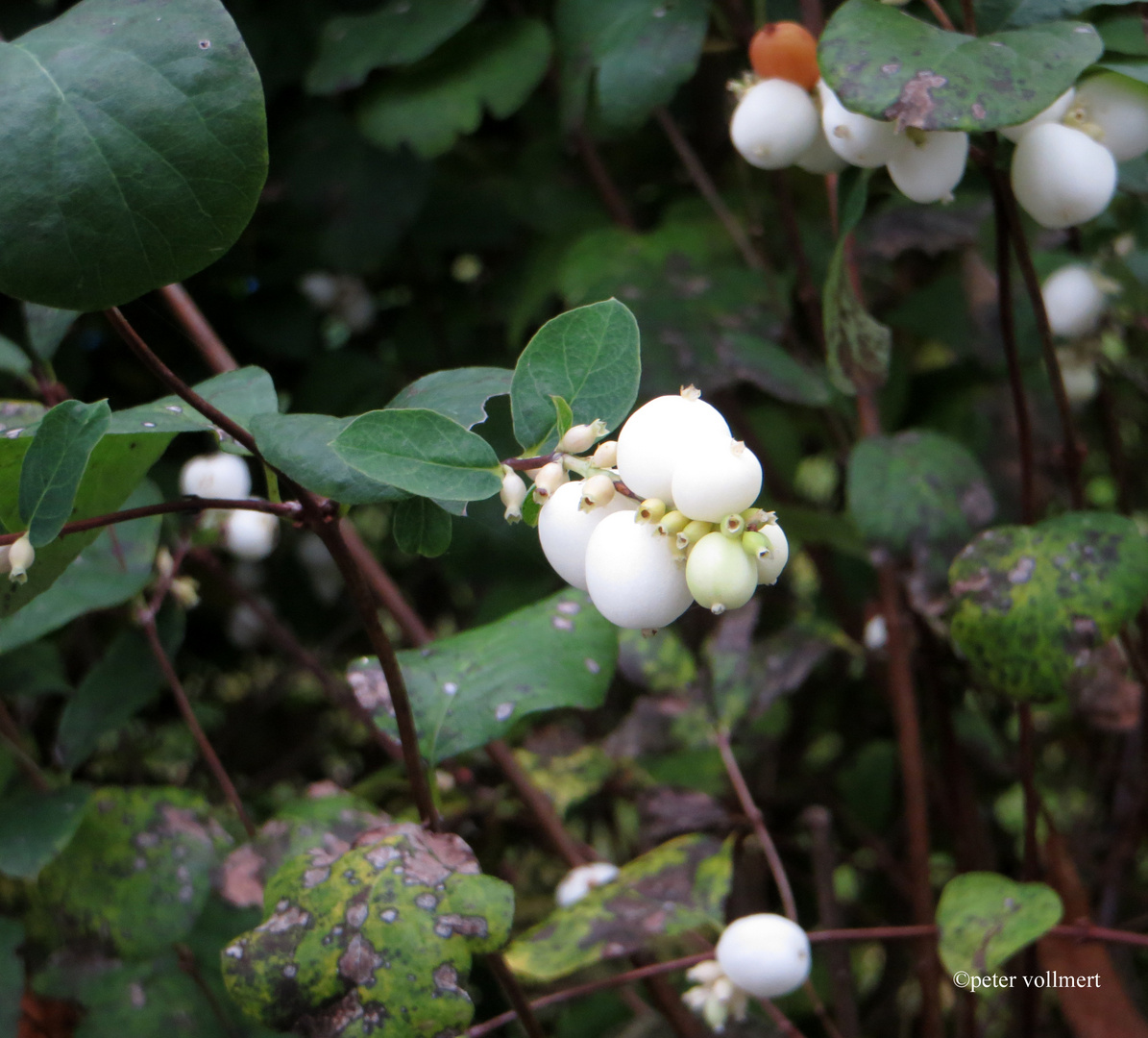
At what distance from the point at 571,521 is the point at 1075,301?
Answer: 0.69 metres

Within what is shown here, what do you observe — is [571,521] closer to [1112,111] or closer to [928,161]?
[928,161]

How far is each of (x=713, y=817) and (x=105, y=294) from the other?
0.61 metres

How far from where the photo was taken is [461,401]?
17.5 inches

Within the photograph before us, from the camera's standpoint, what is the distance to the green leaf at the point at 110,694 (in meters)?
0.80

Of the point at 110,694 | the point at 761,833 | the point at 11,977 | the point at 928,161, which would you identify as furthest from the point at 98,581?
the point at 928,161

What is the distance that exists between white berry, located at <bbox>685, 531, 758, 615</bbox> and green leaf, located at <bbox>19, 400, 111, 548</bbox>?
23 centimetres

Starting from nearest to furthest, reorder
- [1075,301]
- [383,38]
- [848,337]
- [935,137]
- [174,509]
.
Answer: [174,509] → [935,137] → [848,337] → [1075,301] → [383,38]

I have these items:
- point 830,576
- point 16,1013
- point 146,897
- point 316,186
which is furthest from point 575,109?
point 16,1013

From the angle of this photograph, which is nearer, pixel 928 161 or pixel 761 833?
pixel 928 161

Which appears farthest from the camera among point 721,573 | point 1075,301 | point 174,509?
point 1075,301

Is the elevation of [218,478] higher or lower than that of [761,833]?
higher

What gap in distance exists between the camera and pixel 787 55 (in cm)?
61

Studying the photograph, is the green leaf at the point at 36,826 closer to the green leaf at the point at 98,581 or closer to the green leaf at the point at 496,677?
the green leaf at the point at 98,581

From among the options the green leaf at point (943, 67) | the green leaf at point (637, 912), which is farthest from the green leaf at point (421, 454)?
the green leaf at point (637, 912)
